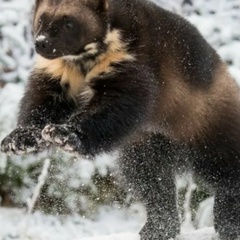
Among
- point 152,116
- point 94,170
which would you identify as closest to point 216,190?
point 152,116

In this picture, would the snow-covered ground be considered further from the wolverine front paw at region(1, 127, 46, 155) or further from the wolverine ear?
the wolverine ear

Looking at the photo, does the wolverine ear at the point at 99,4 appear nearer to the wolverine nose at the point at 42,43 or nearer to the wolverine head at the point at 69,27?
the wolverine head at the point at 69,27

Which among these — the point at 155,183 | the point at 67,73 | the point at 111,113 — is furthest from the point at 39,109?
the point at 155,183

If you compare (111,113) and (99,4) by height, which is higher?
(99,4)

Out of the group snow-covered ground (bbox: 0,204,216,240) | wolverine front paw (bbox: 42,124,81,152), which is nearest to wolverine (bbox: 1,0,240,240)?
wolverine front paw (bbox: 42,124,81,152)

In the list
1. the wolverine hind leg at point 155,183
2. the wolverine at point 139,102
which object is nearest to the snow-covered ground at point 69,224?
the wolverine hind leg at point 155,183

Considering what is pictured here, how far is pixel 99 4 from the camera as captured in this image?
3.86 meters

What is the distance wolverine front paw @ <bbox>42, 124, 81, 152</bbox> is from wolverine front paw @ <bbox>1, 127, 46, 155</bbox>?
0.17 metres

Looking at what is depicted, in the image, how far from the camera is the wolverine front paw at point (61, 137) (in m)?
3.58

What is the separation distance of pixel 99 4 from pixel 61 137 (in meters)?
0.60

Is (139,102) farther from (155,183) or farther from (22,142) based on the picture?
(155,183)

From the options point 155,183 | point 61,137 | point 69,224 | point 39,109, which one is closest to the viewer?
point 61,137

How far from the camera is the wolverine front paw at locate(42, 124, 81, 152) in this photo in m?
3.58

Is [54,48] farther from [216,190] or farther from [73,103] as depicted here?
[216,190]
